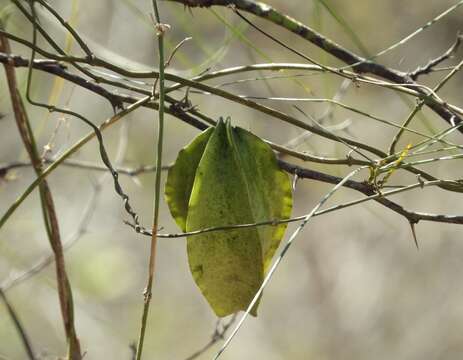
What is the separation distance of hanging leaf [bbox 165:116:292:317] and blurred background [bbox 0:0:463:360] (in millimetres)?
1848

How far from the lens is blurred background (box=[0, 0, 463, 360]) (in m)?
2.79

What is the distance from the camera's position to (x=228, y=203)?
79cm

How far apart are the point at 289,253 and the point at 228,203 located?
2.63 metres

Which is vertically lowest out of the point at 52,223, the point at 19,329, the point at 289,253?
the point at 19,329

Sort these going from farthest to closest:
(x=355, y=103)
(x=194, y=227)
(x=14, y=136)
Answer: (x=355, y=103)
(x=14, y=136)
(x=194, y=227)

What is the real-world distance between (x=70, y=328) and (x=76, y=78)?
26 centimetres

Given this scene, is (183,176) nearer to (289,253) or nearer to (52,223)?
(52,223)

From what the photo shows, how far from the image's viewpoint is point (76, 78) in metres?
0.88

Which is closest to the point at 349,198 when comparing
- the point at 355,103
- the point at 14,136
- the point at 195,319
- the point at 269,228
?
the point at 355,103

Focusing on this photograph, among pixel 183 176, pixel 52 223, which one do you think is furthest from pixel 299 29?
pixel 52 223

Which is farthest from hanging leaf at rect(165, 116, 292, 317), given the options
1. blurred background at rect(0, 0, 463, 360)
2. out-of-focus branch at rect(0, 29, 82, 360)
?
blurred background at rect(0, 0, 463, 360)

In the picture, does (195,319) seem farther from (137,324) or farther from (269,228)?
(269,228)

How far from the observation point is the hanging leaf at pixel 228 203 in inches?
31.2

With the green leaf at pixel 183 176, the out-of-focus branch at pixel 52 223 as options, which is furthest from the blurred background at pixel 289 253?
the green leaf at pixel 183 176
